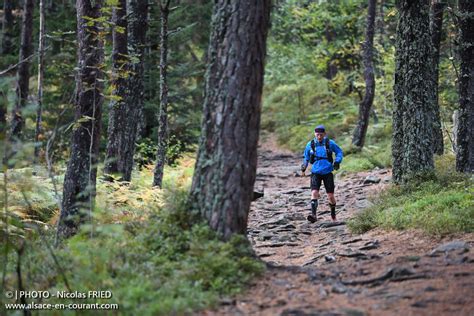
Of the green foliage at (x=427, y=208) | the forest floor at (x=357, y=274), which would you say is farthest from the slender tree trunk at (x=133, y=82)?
the green foliage at (x=427, y=208)

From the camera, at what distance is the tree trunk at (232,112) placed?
702 centimetres

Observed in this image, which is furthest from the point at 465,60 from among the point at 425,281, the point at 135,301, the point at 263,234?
the point at 135,301

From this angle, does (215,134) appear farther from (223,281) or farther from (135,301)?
(135,301)

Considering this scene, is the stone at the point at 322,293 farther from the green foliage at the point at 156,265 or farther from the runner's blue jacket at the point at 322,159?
the runner's blue jacket at the point at 322,159

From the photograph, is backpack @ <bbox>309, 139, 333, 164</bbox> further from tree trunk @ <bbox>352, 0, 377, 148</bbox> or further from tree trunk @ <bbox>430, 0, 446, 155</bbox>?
tree trunk @ <bbox>352, 0, 377, 148</bbox>

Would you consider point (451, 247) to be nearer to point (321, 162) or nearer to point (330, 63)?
point (321, 162)

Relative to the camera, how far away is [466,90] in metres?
13.7

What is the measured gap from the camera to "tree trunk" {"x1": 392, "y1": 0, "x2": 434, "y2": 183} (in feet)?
41.0

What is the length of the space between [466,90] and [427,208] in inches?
189

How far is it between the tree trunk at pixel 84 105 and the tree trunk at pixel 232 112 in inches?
129

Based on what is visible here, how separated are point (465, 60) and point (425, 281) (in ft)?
29.0

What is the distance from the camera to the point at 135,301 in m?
5.84

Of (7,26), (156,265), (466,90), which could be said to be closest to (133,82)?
(156,265)

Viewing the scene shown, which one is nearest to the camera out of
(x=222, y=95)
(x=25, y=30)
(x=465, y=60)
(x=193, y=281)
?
(x=193, y=281)
